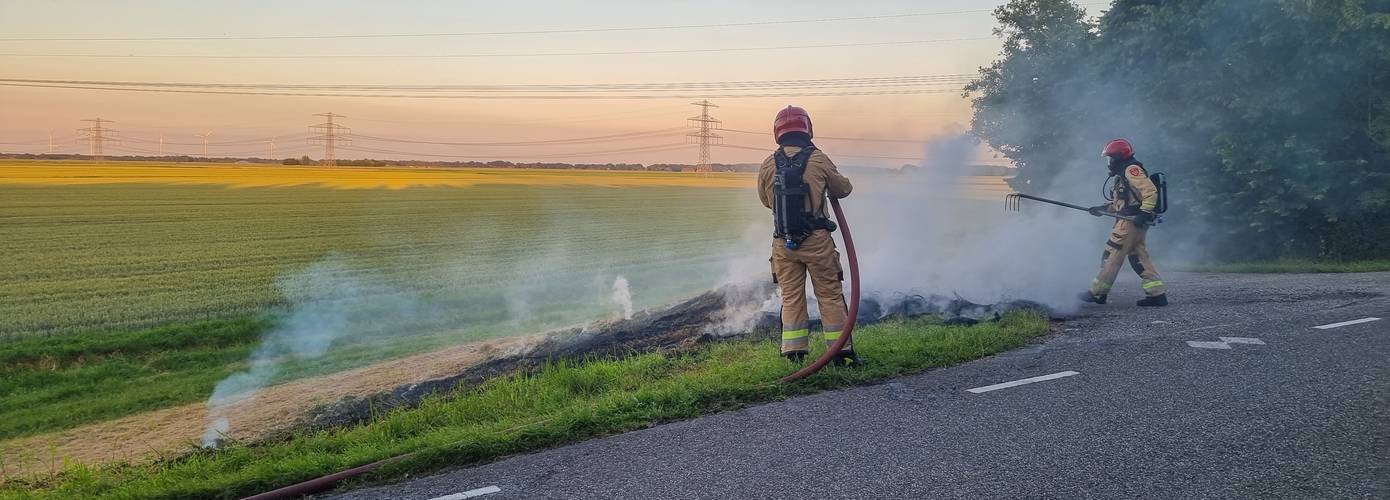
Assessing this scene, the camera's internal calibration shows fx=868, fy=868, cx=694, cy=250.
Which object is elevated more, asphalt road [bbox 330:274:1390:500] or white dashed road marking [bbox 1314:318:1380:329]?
white dashed road marking [bbox 1314:318:1380:329]

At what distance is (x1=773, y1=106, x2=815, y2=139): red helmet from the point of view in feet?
23.1

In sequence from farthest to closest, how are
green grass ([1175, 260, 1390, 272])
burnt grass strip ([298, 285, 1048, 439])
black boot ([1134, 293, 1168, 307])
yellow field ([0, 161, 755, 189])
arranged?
1. yellow field ([0, 161, 755, 189])
2. green grass ([1175, 260, 1390, 272])
3. black boot ([1134, 293, 1168, 307])
4. burnt grass strip ([298, 285, 1048, 439])

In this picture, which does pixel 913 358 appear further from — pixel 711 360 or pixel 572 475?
pixel 572 475

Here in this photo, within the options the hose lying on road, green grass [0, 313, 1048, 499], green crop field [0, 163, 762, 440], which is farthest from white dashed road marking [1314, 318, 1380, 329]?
green crop field [0, 163, 762, 440]

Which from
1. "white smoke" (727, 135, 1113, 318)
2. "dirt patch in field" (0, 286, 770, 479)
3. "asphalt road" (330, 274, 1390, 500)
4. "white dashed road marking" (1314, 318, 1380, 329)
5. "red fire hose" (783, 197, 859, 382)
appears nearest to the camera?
"asphalt road" (330, 274, 1390, 500)

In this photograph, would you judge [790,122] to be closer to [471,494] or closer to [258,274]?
[471,494]

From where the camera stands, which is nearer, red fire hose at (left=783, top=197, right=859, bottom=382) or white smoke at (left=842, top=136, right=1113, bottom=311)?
red fire hose at (left=783, top=197, right=859, bottom=382)

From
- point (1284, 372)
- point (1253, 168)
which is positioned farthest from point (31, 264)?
point (1253, 168)

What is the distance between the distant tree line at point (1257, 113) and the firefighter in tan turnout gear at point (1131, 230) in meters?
6.19

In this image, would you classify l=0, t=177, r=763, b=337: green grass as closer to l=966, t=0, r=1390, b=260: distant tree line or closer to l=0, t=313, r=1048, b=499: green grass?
l=0, t=313, r=1048, b=499: green grass

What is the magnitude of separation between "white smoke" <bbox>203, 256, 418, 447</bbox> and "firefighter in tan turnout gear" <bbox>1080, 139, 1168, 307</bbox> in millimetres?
9496

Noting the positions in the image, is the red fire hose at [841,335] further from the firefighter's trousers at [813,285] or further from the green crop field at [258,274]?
the green crop field at [258,274]

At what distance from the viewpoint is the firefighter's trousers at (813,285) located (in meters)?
6.87

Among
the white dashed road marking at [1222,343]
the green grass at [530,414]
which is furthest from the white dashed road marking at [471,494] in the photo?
the white dashed road marking at [1222,343]
